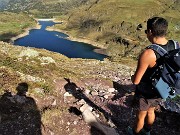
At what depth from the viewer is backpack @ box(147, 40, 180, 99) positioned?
8219mm

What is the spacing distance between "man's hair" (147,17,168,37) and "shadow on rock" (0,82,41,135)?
20.7 ft

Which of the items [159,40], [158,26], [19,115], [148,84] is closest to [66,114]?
[19,115]

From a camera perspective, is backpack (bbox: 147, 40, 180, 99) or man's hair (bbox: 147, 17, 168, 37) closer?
backpack (bbox: 147, 40, 180, 99)

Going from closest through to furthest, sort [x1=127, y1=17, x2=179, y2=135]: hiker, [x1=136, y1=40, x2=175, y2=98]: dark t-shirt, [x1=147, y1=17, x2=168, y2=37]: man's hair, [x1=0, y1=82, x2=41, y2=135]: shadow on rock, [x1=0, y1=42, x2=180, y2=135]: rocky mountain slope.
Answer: [x1=127, y1=17, x2=179, y2=135]: hiker, [x1=147, y1=17, x2=168, y2=37]: man's hair, [x1=136, y1=40, x2=175, y2=98]: dark t-shirt, [x1=0, y1=82, x2=41, y2=135]: shadow on rock, [x1=0, y1=42, x2=180, y2=135]: rocky mountain slope

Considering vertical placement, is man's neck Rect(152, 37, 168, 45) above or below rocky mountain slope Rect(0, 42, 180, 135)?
above

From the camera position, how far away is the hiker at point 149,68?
8320mm

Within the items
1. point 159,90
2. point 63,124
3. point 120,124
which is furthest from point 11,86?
point 159,90

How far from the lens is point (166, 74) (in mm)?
8414

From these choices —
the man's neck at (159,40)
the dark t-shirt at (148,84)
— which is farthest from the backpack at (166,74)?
the man's neck at (159,40)

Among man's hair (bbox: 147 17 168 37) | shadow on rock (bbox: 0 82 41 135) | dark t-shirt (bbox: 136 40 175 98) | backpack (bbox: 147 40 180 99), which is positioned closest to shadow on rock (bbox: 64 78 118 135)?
shadow on rock (bbox: 0 82 41 135)

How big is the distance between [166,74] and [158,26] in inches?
52.6

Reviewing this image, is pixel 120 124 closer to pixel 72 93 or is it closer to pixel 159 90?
pixel 72 93

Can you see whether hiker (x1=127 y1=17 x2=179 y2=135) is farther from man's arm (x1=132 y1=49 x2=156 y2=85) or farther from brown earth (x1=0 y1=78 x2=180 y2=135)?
brown earth (x1=0 y1=78 x2=180 y2=135)

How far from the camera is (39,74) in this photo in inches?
765
